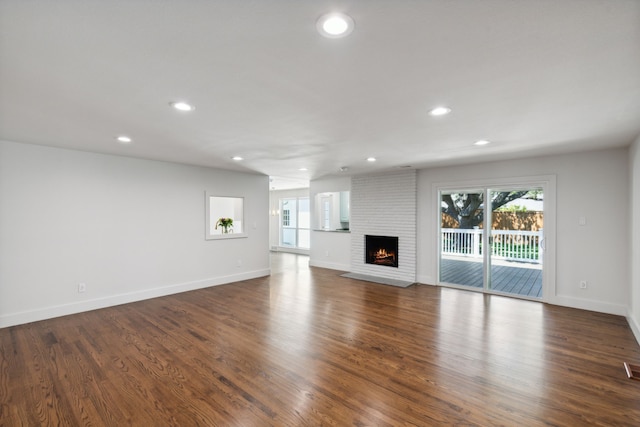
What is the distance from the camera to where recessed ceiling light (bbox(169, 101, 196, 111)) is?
2455 mm

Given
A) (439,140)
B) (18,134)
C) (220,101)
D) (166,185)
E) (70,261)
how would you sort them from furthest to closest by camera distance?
(166,185) → (70,261) → (439,140) → (18,134) → (220,101)

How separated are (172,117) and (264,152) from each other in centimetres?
165

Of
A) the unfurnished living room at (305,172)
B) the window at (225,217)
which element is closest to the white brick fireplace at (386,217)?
the unfurnished living room at (305,172)

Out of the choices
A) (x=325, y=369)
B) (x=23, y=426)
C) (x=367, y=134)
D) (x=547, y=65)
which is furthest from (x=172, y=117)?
(x=547, y=65)

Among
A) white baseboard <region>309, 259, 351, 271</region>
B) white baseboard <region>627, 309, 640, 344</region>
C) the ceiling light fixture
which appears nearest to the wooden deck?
white baseboard <region>627, 309, 640, 344</region>

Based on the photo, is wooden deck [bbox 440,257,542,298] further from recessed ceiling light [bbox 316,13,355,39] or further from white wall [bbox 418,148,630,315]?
recessed ceiling light [bbox 316,13,355,39]

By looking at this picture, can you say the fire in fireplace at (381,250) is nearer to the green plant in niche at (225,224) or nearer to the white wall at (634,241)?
the green plant in niche at (225,224)

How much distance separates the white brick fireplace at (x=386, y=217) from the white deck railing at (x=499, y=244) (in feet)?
2.39

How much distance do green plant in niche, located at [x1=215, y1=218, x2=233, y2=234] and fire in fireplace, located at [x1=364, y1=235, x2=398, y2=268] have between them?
312cm

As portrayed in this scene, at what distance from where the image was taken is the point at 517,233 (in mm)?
5090

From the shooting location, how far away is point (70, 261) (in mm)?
4211

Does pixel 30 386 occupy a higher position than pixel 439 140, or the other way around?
pixel 439 140

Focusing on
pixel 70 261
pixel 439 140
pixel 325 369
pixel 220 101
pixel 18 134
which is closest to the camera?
pixel 220 101

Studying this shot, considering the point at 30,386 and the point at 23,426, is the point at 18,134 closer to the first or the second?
the point at 30,386
